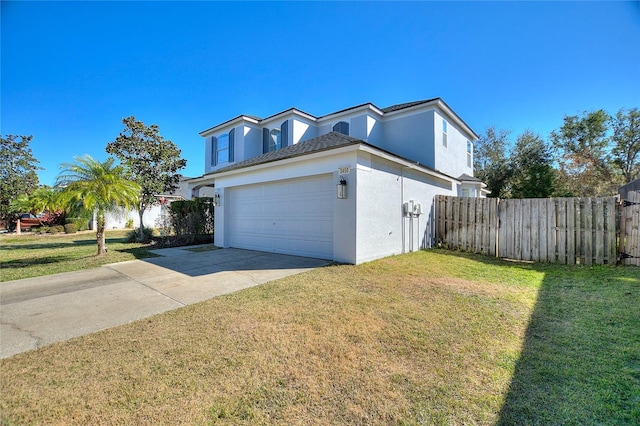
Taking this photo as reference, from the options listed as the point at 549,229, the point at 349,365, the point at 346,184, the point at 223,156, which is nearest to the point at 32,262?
the point at 346,184

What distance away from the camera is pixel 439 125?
13031 mm

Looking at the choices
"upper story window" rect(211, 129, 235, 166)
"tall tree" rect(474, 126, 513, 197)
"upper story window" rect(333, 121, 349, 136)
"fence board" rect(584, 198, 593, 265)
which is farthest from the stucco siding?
"tall tree" rect(474, 126, 513, 197)

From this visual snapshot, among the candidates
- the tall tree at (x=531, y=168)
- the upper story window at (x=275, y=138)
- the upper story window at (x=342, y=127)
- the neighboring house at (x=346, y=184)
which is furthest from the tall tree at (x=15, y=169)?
the tall tree at (x=531, y=168)

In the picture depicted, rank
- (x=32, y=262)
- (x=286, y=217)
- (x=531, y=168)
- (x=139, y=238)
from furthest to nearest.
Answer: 1. (x=531, y=168)
2. (x=139, y=238)
3. (x=286, y=217)
4. (x=32, y=262)

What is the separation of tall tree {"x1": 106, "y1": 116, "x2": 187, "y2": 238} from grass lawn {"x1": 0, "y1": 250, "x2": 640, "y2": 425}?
12.6 m

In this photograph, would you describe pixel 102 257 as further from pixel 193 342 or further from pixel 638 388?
pixel 638 388

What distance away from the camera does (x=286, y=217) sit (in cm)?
936

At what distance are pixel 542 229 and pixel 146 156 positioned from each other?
710 inches

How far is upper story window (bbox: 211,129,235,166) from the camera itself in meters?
17.3

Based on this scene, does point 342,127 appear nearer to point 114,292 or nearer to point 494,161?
point 114,292

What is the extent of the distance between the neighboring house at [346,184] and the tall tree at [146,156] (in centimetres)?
199

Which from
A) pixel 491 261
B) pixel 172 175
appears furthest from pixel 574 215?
pixel 172 175

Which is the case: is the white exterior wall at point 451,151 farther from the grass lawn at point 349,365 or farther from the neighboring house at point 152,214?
the neighboring house at point 152,214

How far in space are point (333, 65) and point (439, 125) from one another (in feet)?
19.6
